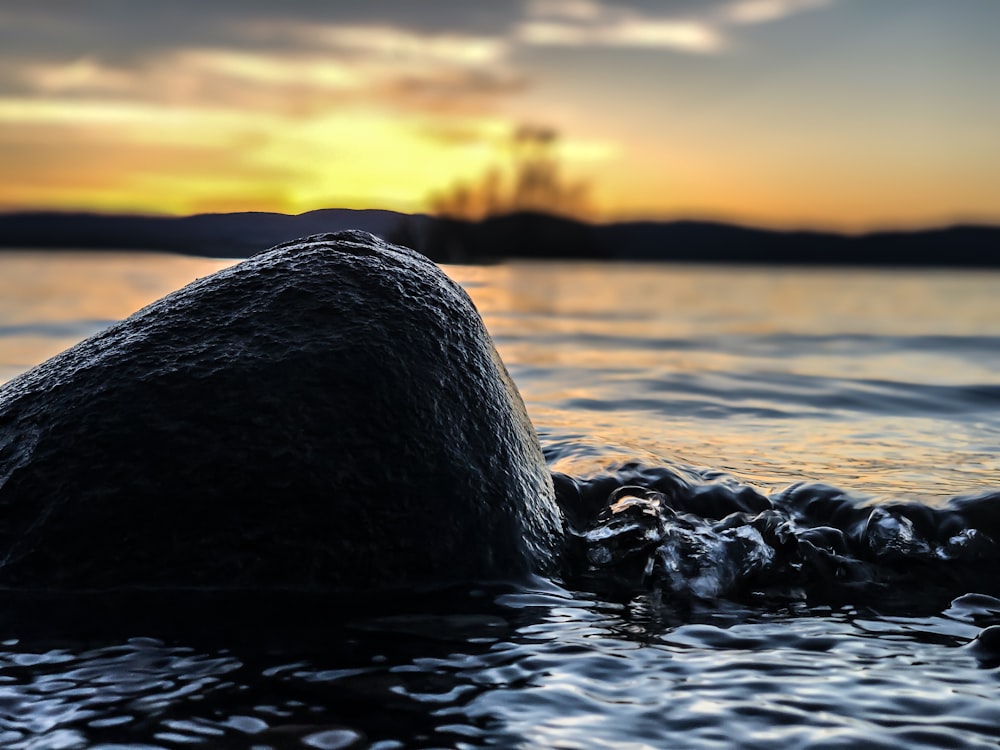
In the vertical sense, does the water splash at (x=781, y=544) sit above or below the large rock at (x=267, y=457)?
below

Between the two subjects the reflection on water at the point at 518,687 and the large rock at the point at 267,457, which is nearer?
the reflection on water at the point at 518,687

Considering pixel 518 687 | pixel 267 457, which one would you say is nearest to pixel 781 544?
pixel 518 687

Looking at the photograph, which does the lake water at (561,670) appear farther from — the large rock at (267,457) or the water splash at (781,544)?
the large rock at (267,457)

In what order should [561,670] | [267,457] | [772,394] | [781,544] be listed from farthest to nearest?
[772,394] → [781,544] → [267,457] → [561,670]

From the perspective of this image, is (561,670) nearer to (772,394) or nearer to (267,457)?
(267,457)

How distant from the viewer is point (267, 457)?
341 centimetres

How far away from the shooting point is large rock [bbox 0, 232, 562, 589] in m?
3.34

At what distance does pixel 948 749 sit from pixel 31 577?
3029mm

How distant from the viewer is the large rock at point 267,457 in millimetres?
3344

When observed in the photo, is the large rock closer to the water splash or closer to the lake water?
the lake water

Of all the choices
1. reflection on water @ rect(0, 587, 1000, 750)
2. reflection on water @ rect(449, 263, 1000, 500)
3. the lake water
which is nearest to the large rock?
the lake water

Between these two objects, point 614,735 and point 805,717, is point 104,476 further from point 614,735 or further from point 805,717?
point 805,717

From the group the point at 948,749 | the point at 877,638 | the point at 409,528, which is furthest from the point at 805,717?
the point at 409,528

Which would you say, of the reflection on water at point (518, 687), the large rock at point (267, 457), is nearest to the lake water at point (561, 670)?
the reflection on water at point (518, 687)
